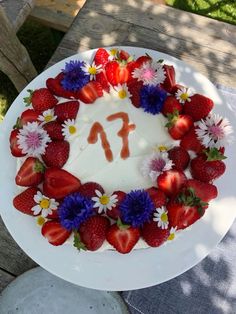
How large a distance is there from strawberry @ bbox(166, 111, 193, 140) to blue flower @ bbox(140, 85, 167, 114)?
5 cm

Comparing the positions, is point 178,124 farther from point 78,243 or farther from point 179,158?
point 78,243

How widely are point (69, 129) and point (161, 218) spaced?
35 centimetres

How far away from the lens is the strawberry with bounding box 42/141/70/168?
1188mm

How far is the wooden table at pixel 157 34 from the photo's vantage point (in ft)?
5.35

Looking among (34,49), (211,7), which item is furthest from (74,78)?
(211,7)

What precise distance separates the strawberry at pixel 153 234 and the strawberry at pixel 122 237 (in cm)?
2

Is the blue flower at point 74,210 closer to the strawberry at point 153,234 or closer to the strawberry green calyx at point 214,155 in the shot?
the strawberry at point 153,234

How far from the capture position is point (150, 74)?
48.8 inches

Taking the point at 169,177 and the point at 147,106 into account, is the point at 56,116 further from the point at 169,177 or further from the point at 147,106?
the point at 169,177

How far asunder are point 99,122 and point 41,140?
170 mm

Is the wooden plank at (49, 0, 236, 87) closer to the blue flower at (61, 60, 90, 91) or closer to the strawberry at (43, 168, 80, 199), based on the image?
the blue flower at (61, 60, 90, 91)

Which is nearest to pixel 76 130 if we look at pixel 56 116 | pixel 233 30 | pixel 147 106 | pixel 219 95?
pixel 56 116

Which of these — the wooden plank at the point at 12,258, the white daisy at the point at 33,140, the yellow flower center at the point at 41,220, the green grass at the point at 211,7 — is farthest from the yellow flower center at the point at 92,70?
the green grass at the point at 211,7

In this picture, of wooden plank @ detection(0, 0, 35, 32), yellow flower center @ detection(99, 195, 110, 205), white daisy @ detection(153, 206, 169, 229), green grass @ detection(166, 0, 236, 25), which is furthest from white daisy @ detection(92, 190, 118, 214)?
green grass @ detection(166, 0, 236, 25)
